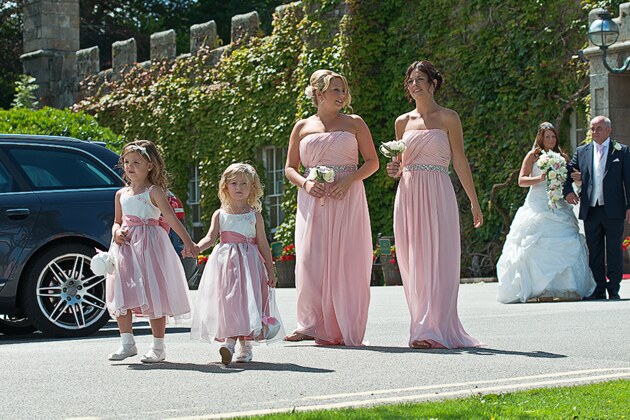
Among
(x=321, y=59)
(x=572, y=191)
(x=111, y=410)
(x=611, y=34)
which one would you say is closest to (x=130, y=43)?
(x=321, y=59)

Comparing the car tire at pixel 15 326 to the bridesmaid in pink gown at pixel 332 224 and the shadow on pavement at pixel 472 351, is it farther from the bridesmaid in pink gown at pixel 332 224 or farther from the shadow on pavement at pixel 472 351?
the shadow on pavement at pixel 472 351

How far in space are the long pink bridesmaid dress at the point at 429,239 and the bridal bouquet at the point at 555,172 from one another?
4718 millimetres

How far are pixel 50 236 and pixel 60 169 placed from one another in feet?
2.45

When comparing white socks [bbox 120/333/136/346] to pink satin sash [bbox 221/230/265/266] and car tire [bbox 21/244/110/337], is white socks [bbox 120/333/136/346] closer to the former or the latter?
pink satin sash [bbox 221/230/265/266]

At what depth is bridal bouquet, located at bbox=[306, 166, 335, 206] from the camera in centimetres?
937

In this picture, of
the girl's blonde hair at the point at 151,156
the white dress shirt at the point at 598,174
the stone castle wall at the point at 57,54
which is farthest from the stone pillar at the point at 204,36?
the girl's blonde hair at the point at 151,156

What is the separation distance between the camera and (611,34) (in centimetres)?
1641

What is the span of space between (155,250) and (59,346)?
1683 mm

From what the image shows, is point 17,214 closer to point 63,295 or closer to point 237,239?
point 63,295

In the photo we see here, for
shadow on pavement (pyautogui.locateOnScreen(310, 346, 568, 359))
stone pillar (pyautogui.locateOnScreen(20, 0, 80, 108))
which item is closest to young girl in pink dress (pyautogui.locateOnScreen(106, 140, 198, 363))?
shadow on pavement (pyautogui.locateOnScreen(310, 346, 568, 359))

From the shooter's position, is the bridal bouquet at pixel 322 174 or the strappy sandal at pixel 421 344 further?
the bridal bouquet at pixel 322 174

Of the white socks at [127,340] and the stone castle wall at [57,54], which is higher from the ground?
the stone castle wall at [57,54]

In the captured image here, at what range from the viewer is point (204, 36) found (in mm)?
25422

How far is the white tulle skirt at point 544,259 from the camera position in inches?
547
